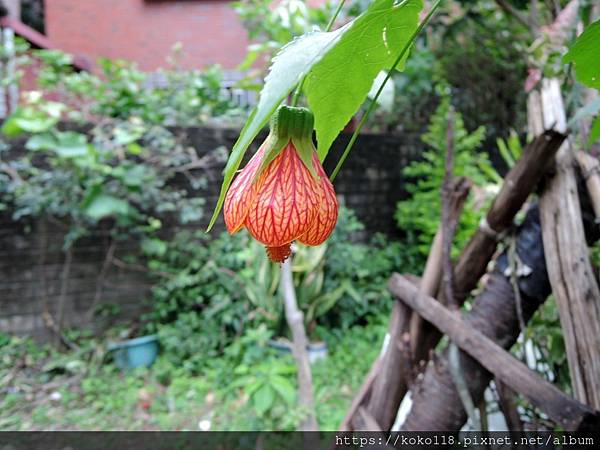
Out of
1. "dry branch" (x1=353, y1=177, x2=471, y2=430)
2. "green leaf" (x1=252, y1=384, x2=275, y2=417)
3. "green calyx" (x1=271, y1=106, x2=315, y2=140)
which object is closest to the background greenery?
"green leaf" (x1=252, y1=384, x2=275, y2=417)

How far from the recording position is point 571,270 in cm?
49

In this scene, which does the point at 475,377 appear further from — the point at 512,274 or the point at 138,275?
the point at 138,275

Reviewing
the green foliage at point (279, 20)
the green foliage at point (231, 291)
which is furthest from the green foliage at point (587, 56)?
the green foliage at point (231, 291)

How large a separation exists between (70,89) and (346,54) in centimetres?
213

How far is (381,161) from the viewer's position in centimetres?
266

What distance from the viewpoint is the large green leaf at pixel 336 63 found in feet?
0.53

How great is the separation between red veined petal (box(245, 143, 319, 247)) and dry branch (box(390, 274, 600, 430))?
375mm

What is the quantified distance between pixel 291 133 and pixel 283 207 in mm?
62

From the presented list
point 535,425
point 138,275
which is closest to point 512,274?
point 535,425

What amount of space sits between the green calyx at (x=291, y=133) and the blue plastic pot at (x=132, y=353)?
1.84 meters

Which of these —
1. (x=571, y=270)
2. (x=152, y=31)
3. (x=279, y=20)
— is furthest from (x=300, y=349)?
(x=152, y=31)

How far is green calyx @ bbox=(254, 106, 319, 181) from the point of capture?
301mm

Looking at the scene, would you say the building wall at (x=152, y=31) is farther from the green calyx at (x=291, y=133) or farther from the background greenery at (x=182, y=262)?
the green calyx at (x=291, y=133)

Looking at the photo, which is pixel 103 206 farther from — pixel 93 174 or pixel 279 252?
pixel 279 252
